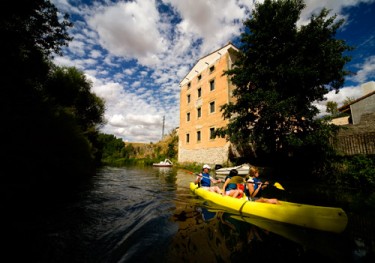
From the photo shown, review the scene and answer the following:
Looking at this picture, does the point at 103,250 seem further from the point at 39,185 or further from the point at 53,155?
the point at 53,155

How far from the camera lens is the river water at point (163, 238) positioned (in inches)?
121

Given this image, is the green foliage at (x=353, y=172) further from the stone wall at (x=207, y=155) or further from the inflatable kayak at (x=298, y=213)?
the stone wall at (x=207, y=155)

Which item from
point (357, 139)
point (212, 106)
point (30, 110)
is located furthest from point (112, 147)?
point (357, 139)

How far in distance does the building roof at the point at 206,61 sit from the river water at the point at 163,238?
18329mm

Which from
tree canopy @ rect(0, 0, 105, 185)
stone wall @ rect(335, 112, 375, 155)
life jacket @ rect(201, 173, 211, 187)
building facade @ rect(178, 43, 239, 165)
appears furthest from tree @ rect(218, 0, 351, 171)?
tree canopy @ rect(0, 0, 105, 185)

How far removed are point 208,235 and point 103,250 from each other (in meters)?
2.05

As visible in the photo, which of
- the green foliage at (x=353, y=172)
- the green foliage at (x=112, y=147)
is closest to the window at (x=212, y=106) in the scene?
the green foliage at (x=353, y=172)

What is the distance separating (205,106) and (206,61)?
18.8 ft

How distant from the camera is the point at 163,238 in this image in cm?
380

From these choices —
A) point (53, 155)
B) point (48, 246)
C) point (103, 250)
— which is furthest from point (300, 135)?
point (53, 155)

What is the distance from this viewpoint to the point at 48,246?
3.31 meters

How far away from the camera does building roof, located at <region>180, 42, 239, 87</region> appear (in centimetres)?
1965

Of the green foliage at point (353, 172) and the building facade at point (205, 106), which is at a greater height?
the building facade at point (205, 106)

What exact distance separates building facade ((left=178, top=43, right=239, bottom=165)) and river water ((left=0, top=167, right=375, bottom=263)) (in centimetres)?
1239
